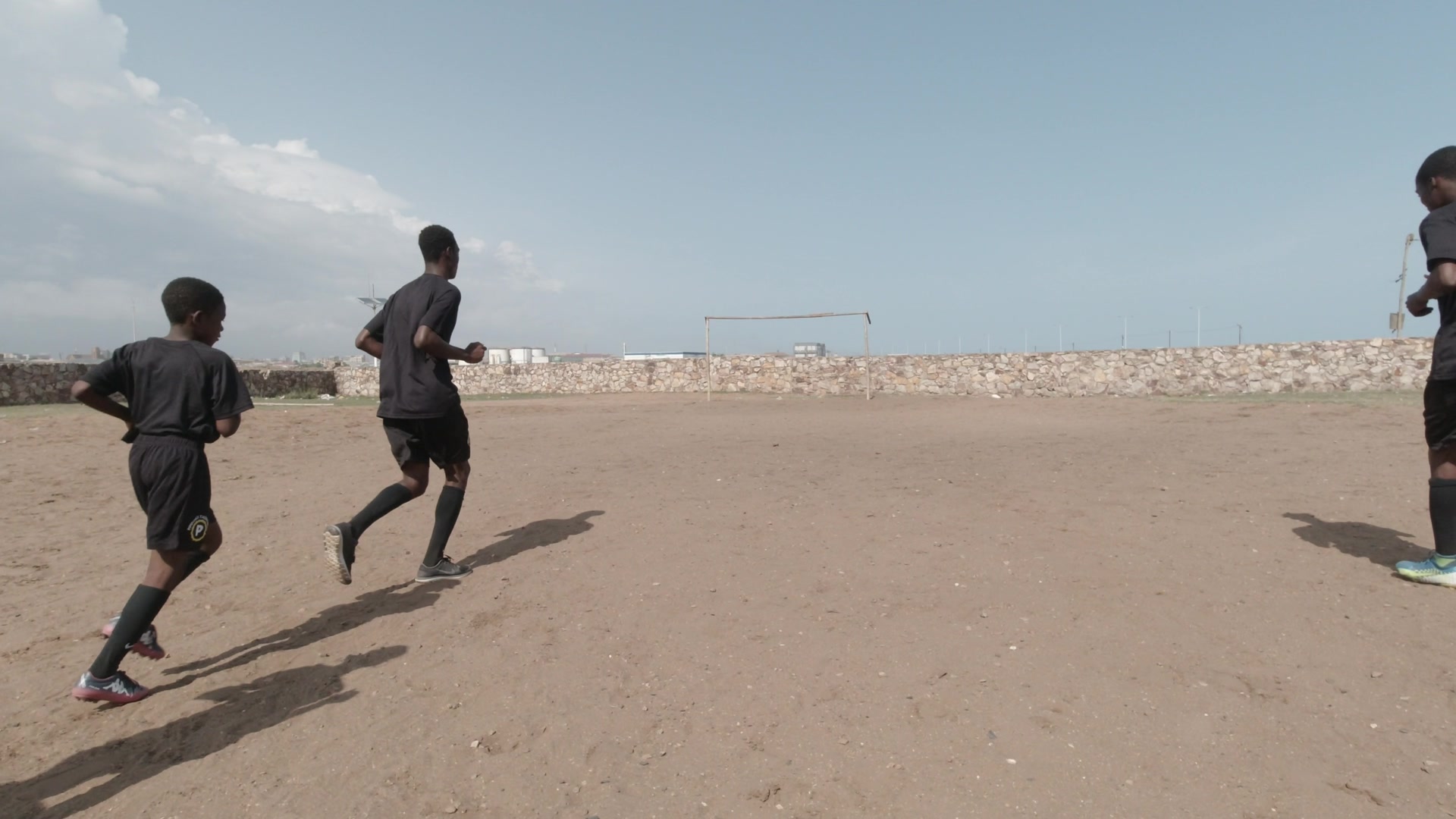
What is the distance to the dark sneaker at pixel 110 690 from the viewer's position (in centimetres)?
250

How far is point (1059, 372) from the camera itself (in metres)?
18.1

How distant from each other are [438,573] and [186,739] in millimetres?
1421

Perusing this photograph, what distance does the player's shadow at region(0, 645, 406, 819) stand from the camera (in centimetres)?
208

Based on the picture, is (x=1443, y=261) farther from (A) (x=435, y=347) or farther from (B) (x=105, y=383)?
(B) (x=105, y=383)

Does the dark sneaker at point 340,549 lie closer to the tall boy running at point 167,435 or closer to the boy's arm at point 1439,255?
the tall boy running at point 167,435

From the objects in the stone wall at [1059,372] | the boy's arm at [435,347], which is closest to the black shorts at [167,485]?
the boy's arm at [435,347]

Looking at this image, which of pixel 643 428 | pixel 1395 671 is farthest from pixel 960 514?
pixel 643 428

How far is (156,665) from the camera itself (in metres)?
2.92

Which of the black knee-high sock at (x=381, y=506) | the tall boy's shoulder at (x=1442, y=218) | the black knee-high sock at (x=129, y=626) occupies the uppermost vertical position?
the tall boy's shoulder at (x=1442, y=218)

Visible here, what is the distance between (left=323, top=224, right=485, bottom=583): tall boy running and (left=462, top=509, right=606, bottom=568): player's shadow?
23 centimetres

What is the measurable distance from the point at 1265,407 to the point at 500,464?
11081 mm

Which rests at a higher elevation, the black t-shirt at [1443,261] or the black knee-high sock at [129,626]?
the black t-shirt at [1443,261]

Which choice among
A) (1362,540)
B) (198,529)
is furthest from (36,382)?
(1362,540)

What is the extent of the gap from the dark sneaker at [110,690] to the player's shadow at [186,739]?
54mm
